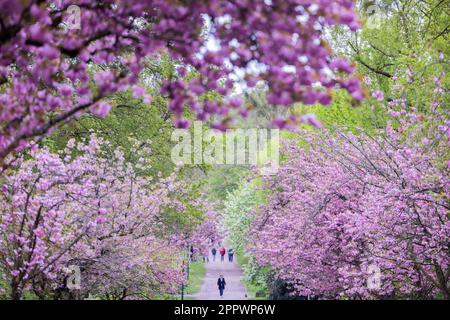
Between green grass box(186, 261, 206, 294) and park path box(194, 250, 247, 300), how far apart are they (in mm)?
300

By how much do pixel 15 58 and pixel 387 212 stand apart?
8503 millimetres

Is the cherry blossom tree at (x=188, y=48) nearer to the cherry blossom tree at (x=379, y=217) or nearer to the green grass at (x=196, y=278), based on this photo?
the cherry blossom tree at (x=379, y=217)

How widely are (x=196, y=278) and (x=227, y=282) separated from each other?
3.64 m

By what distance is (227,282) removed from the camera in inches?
1628

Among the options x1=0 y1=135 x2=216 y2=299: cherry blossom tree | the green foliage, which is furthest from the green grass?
x1=0 y1=135 x2=216 y2=299: cherry blossom tree

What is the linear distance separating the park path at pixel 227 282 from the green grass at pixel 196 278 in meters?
0.30

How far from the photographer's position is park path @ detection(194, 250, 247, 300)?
33062 mm

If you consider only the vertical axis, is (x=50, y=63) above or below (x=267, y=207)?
below

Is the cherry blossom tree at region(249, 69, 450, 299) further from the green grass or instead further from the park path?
the green grass

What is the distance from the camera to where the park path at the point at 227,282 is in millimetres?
33062

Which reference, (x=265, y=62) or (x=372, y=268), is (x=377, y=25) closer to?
(x=372, y=268)

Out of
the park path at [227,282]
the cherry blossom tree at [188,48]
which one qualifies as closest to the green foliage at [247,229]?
the park path at [227,282]
